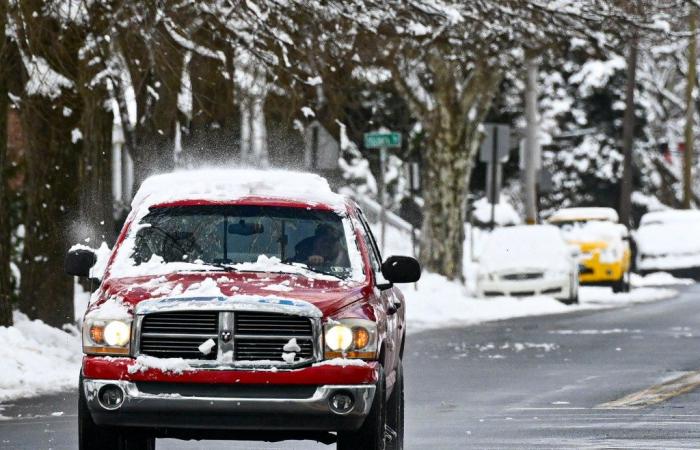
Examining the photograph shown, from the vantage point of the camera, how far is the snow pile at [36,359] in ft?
52.0

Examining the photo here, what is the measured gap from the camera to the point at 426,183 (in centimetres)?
3869

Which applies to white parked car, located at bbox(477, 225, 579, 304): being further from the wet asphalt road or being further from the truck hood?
the truck hood

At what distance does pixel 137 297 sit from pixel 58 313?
1230cm

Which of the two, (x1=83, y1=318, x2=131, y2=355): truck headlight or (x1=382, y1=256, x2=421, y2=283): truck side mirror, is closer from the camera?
(x1=83, y1=318, x2=131, y2=355): truck headlight

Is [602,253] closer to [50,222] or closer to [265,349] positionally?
[50,222]

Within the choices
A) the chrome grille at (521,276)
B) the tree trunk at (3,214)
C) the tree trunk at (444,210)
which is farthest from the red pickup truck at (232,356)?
the tree trunk at (444,210)

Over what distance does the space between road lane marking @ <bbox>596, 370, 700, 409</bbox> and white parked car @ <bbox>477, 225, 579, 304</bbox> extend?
581 inches

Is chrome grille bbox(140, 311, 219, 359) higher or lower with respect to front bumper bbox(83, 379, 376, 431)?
higher

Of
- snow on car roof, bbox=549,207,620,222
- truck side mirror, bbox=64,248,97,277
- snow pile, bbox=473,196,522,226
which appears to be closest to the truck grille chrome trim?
truck side mirror, bbox=64,248,97,277

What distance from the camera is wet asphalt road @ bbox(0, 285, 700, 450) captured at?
12148 millimetres

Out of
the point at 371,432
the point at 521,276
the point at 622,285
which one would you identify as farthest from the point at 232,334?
the point at 622,285

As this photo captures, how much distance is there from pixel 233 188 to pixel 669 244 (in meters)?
35.9

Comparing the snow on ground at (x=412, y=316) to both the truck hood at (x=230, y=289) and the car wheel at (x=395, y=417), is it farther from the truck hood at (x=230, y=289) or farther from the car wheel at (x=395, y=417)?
the car wheel at (x=395, y=417)

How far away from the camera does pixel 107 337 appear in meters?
9.56
